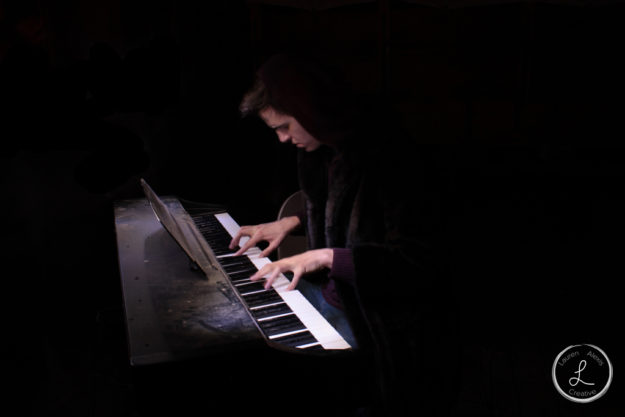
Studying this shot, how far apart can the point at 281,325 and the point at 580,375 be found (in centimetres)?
199

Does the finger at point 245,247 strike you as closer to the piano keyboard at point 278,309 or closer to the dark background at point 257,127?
the piano keyboard at point 278,309

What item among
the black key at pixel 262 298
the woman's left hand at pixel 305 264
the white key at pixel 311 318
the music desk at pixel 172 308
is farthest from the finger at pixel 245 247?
the woman's left hand at pixel 305 264

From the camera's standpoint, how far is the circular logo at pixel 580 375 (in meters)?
2.60

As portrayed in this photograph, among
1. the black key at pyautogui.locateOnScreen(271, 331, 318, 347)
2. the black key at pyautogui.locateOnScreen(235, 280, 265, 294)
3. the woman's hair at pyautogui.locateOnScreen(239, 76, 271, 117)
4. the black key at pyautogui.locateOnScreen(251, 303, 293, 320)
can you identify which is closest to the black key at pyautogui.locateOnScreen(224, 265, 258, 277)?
the black key at pyautogui.locateOnScreen(235, 280, 265, 294)

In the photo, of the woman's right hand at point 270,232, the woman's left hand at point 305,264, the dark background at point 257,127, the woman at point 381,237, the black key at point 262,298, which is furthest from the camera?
the dark background at point 257,127

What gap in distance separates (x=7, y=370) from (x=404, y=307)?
55.1 inches

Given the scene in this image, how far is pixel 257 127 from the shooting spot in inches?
136

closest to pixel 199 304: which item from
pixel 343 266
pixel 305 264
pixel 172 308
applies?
pixel 172 308

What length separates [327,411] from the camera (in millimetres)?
1442

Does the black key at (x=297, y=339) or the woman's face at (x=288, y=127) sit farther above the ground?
the woman's face at (x=288, y=127)

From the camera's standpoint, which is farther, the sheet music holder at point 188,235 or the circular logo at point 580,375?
the circular logo at point 580,375

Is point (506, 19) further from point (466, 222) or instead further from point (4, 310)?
point (4, 310)

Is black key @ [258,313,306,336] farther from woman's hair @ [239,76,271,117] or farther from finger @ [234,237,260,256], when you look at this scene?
woman's hair @ [239,76,271,117]

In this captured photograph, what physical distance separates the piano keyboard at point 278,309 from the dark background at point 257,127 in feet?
1.98
